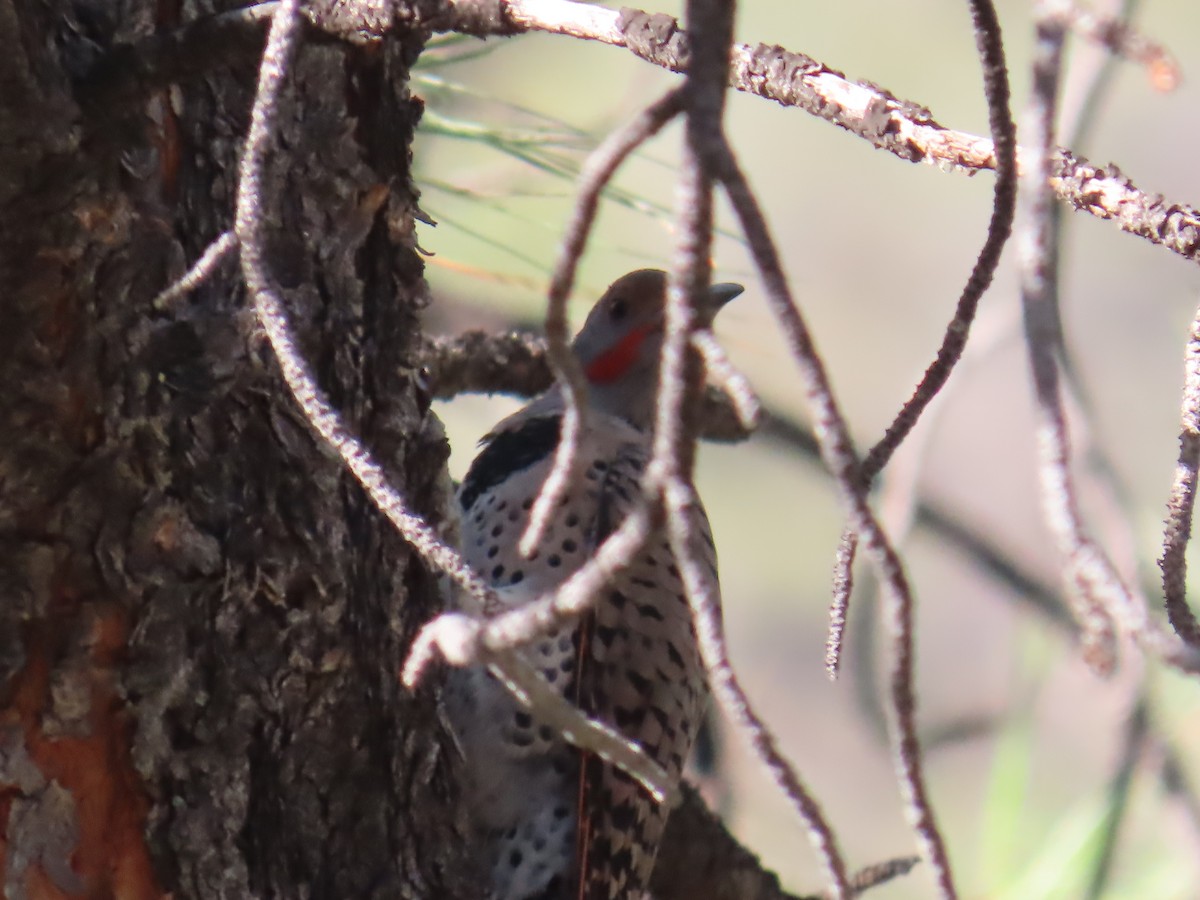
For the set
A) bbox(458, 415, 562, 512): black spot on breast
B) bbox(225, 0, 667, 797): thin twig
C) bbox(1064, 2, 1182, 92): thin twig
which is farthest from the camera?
bbox(458, 415, 562, 512): black spot on breast

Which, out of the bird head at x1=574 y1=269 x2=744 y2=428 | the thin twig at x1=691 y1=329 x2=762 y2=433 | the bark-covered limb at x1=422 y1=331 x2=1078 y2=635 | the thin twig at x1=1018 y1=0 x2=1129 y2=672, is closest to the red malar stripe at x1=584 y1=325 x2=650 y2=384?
the bird head at x1=574 y1=269 x2=744 y2=428

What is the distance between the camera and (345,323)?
1.47m

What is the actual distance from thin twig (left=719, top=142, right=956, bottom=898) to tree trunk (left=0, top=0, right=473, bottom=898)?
21.8 inches

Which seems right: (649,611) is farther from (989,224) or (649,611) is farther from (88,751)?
(989,224)

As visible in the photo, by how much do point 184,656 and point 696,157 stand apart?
87 cm

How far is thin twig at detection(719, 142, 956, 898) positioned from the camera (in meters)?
0.63

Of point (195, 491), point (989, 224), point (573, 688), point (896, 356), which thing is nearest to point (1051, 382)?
point (989, 224)

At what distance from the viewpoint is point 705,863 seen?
97.8 inches

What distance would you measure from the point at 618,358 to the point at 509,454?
1.83 feet

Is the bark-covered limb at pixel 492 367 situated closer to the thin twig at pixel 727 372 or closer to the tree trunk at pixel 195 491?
the tree trunk at pixel 195 491

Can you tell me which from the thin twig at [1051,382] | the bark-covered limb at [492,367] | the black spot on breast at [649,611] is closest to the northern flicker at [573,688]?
the black spot on breast at [649,611]

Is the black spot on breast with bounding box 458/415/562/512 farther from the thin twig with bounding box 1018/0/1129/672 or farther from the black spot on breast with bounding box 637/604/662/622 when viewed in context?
the thin twig with bounding box 1018/0/1129/672

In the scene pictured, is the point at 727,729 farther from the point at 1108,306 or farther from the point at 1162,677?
the point at 1108,306

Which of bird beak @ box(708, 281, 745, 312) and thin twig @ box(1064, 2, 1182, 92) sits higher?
thin twig @ box(1064, 2, 1182, 92)
